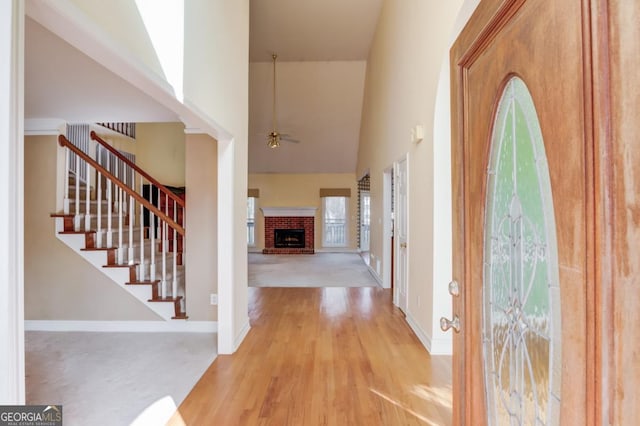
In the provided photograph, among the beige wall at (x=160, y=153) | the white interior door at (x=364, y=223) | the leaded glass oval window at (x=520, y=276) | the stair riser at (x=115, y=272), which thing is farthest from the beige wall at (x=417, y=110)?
the white interior door at (x=364, y=223)

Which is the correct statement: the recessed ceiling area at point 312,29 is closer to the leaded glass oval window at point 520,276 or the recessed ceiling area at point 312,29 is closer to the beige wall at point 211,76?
the beige wall at point 211,76

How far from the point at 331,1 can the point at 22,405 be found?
5.69m

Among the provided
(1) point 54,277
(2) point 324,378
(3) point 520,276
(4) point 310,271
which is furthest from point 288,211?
(3) point 520,276

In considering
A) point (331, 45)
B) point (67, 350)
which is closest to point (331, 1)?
point (331, 45)

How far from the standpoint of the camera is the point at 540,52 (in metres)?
0.71

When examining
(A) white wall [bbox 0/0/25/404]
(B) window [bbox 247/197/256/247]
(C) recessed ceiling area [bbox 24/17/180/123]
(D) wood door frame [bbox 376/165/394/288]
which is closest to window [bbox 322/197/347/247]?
(B) window [bbox 247/197/256/247]

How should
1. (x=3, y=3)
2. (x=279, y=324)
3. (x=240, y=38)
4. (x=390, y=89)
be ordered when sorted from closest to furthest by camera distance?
(x=3, y=3) → (x=240, y=38) → (x=279, y=324) → (x=390, y=89)

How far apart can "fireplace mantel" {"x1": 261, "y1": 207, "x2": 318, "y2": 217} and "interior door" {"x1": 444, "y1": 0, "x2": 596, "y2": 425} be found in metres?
9.32

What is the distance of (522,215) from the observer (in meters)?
0.84

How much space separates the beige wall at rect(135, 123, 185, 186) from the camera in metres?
6.34

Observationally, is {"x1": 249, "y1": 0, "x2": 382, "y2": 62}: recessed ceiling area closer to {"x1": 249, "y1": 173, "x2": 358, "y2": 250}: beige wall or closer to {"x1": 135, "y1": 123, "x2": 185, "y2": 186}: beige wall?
{"x1": 135, "y1": 123, "x2": 185, "y2": 186}: beige wall

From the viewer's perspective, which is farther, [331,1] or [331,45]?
[331,45]

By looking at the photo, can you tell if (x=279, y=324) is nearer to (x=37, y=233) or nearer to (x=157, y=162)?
(x=37, y=233)

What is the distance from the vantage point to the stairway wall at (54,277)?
3.57 meters
